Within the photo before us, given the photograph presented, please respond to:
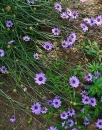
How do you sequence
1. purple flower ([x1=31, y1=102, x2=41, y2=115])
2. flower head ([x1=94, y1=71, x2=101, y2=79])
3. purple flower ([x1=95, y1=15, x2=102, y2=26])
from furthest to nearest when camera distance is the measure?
purple flower ([x1=95, y1=15, x2=102, y2=26]) < flower head ([x1=94, y1=71, x2=101, y2=79]) < purple flower ([x1=31, y1=102, x2=41, y2=115])

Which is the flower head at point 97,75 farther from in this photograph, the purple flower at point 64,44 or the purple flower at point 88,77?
the purple flower at point 64,44

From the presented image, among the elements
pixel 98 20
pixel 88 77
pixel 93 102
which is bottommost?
pixel 93 102

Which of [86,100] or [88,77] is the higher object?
[88,77]

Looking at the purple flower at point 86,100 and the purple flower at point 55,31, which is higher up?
the purple flower at point 55,31

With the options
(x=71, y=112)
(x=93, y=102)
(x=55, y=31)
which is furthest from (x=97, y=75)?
(x=55, y=31)

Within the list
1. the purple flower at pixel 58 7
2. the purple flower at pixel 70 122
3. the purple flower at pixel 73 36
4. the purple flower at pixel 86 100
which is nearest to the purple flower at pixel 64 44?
the purple flower at pixel 73 36

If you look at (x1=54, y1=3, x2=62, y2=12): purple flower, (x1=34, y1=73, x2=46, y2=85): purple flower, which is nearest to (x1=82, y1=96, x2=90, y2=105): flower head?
(x1=34, y1=73, x2=46, y2=85): purple flower

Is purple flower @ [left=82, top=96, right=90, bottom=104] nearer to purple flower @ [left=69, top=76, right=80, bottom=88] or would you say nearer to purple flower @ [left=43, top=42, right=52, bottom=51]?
purple flower @ [left=69, top=76, right=80, bottom=88]

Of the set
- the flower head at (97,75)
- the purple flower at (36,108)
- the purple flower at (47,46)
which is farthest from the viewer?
the purple flower at (47,46)

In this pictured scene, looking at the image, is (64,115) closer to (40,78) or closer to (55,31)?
(40,78)

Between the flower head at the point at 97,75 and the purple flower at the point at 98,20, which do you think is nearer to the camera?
the flower head at the point at 97,75

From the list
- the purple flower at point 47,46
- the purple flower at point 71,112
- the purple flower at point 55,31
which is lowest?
the purple flower at point 71,112
